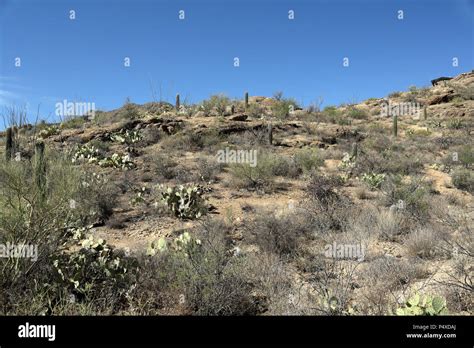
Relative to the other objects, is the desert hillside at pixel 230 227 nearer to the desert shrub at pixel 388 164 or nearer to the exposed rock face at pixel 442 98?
the desert shrub at pixel 388 164

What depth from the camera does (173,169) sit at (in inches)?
464

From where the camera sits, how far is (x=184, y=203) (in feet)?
26.5

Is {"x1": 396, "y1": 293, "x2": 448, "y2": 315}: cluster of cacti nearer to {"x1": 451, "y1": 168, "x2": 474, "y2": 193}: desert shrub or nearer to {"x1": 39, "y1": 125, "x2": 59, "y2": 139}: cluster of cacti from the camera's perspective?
{"x1": 451, "y1": 168, "x2": 474, "y2": 193}: desert shrub

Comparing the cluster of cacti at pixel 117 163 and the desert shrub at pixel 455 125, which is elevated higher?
the desert shrub at pixel 455 125

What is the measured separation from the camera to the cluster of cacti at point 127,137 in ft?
51.5

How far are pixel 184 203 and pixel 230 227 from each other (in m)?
1.28

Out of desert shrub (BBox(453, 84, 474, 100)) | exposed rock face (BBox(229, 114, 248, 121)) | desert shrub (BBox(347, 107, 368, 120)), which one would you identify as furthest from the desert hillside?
desert shrub (BBox(453, 84, 474, 100))

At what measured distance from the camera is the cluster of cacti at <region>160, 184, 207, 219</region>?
7977 mm

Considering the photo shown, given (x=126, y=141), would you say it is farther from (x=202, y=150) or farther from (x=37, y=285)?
(x=37, y=285)

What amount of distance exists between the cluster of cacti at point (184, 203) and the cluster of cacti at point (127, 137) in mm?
8055

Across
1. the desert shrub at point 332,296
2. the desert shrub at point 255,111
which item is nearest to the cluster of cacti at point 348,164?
the desert shrub at point 332,296

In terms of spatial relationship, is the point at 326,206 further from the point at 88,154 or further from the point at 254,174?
the point at 88,154
